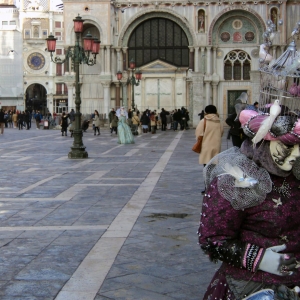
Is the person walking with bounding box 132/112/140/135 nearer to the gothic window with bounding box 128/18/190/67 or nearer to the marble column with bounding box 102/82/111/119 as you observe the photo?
the marble column with bounding box 102/82/111/119

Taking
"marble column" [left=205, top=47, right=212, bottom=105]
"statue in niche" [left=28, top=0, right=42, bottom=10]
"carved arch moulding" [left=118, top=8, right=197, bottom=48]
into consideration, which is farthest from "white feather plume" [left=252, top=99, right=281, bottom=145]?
"statue in niche" [left=28, top=0, right=42, bottom=10]

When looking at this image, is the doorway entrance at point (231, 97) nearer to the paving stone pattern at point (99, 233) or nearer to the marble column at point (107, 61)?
the marble column at point (107, 61)

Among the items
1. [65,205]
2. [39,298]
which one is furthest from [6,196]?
[39,298]

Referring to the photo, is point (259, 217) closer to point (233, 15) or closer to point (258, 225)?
point (258, 225)

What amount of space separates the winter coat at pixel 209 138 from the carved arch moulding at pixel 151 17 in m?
34.6

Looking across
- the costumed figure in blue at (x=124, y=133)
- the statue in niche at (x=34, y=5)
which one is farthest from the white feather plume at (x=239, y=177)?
the statue in niche at (x=34, y=5)

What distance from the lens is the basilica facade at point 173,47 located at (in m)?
45.3

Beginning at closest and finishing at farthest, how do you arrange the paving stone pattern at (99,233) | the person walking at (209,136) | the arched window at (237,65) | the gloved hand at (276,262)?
1. the gloved hand at (276,262)
2. the paving stone pattern at (99,233)
3. the person walking at (209,136)
4. the arched window at (237,65)

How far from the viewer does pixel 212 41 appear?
45.6 meters

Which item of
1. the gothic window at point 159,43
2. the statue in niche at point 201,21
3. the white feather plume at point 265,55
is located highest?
the statue in niche at point 201,21

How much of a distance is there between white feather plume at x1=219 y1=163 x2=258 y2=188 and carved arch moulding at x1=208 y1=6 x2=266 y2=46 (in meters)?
42.9

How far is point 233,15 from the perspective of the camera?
150 feet

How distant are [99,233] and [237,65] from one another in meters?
39.2

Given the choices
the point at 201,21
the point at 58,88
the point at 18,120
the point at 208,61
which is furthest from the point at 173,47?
the point at 58,88
